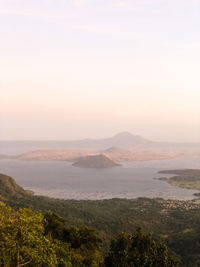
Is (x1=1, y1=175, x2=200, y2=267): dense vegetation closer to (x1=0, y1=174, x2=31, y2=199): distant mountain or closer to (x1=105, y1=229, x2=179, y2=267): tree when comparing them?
(x1=0, y1=174, x2=31, y2=199): distant mountain

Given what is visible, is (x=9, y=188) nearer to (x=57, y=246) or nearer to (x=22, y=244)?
(x=57, y=246)

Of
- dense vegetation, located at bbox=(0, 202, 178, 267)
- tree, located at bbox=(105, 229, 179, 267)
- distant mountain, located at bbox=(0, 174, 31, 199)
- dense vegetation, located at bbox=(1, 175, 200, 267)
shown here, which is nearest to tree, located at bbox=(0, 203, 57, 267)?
dense vegetation, located at bbox=(0, 202, 178, 267)

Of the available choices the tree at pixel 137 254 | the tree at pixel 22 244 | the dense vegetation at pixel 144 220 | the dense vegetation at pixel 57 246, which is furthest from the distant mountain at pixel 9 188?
the tree at pixel 22 244

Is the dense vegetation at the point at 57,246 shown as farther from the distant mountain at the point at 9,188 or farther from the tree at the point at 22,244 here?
the distant mountain at the point at 9,188

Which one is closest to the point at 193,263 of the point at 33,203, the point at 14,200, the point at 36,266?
the point at 36,266

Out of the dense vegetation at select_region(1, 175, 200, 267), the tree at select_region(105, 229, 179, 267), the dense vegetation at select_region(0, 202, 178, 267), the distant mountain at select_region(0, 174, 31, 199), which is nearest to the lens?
the dense vegetation at select_region(0, 202, 178, 267)

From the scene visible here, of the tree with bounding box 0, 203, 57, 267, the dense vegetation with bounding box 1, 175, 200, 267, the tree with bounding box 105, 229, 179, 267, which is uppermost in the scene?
the tree with bounding box 0, 203, 57, 267

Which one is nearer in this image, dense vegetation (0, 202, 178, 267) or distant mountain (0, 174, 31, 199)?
dense vegetation (0, 202, 178, 267)
